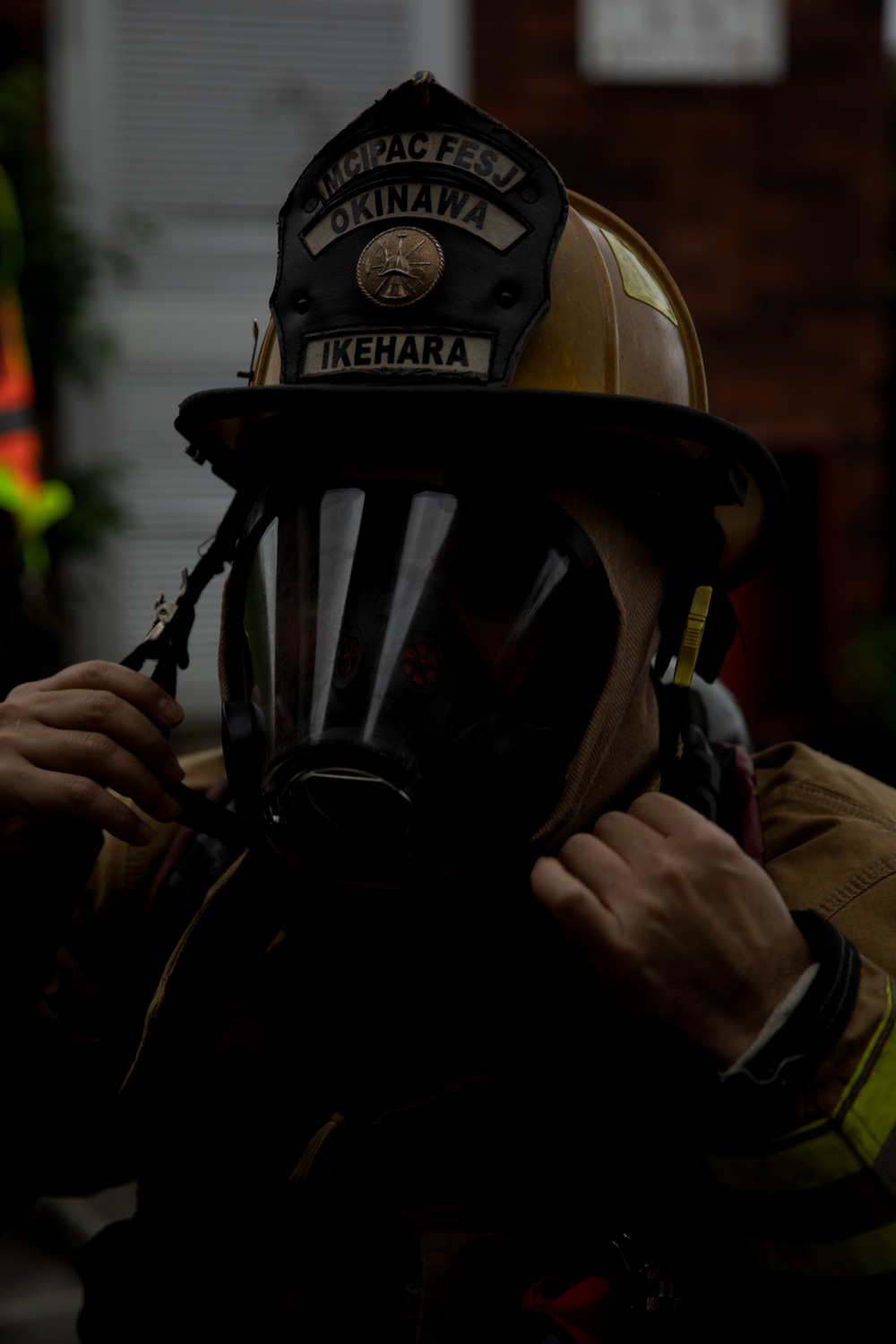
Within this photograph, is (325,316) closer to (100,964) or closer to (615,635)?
(615,635)

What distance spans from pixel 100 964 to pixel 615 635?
78cm


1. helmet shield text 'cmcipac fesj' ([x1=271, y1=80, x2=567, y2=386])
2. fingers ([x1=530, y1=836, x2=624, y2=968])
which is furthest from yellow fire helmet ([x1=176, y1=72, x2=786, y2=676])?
fingers ([x1=530, y1=836, x2=624, y2=968])

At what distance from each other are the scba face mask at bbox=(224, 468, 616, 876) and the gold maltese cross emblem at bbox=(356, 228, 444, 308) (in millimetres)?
175

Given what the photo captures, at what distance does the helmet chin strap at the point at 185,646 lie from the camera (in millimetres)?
1426

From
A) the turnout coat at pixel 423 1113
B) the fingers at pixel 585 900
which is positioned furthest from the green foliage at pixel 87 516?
the fingers at pixel 585 900

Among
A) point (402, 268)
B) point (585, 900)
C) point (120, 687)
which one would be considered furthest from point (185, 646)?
point (585, 900)

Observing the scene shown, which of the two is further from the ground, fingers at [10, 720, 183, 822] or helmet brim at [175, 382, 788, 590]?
helmet brim at [175, 382, 788, 590]

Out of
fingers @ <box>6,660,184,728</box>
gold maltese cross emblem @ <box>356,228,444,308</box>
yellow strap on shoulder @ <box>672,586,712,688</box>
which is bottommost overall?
fingers @ <box>6,660,184,728</box>

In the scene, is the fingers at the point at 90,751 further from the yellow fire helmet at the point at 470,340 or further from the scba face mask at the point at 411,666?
the yellow fire helmet at the point at 470,340

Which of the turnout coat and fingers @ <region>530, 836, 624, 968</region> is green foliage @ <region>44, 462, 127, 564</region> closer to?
the turnout coat

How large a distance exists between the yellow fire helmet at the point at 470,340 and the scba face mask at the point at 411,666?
0.21ft

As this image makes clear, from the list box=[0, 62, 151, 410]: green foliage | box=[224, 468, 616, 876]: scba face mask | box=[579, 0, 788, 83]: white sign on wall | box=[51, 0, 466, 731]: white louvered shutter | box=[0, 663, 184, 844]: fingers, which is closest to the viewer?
box=[224, 468, 616, 876]: scba face mask

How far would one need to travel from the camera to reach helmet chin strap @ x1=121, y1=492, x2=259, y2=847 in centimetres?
143

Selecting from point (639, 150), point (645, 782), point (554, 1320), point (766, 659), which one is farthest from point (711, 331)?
point (554, 1320)
